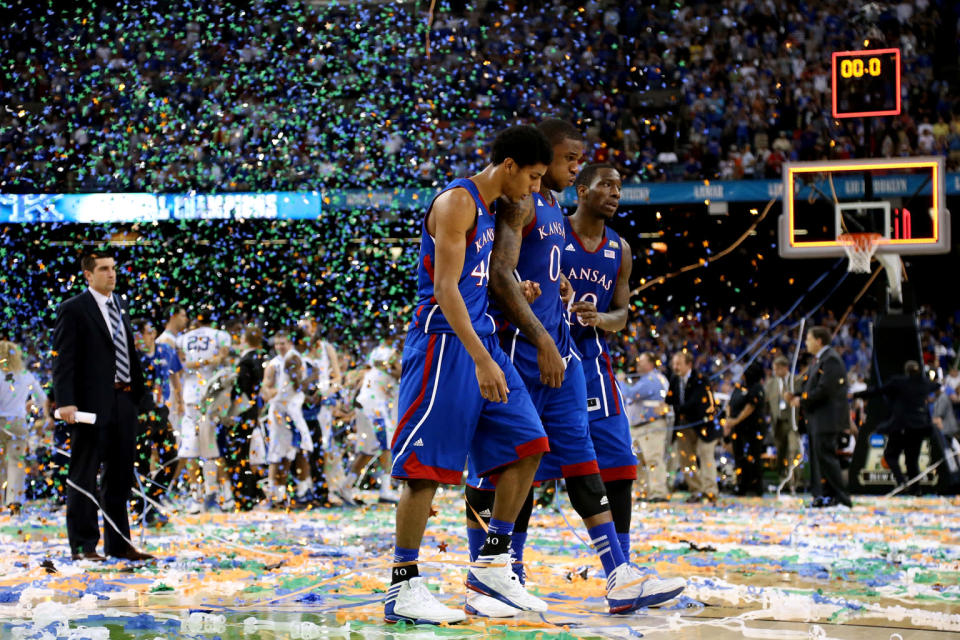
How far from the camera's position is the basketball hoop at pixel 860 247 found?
15.1 m

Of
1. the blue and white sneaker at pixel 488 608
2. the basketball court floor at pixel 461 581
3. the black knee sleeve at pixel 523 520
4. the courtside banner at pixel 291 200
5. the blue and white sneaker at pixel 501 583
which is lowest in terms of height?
the basketball court floor at pixel 461 581

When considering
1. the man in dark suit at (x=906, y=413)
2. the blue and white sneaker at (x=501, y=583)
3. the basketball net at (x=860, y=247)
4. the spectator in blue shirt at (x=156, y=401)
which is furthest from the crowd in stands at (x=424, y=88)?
the blue and white sneaker at (x=501, y=583)

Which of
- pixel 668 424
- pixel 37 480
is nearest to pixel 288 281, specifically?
pixel 37 480

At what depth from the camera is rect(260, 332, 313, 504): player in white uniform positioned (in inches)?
488

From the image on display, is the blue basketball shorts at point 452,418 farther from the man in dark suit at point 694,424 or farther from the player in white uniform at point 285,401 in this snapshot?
the man in dark suit at point 694,424

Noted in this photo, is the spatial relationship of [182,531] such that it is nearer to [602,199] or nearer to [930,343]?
[602,199]

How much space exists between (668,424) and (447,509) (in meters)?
3.39

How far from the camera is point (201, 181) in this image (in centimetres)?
2088

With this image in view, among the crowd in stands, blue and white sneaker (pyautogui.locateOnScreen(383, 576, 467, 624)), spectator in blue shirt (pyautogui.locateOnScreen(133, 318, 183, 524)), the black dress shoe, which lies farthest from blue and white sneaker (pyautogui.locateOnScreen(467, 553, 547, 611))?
the crowd in stands

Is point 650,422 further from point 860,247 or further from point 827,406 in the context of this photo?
point 860,247

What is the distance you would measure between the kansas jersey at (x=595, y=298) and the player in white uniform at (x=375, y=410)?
24.2ft

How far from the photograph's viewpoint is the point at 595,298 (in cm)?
600

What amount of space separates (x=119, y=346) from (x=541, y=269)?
3.56 meters

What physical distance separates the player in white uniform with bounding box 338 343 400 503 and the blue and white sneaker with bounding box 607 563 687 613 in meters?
8.03
